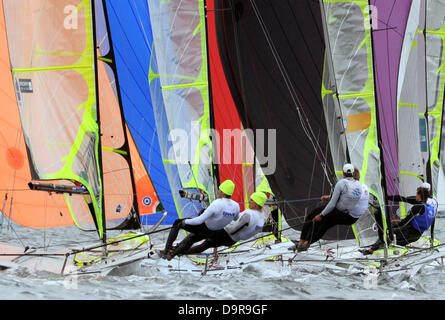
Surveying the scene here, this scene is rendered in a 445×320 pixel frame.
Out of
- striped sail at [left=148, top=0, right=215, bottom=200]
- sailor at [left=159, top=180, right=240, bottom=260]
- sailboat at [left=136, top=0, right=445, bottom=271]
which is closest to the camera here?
sailor at [left=159, top=180, right=240, bottom=260]

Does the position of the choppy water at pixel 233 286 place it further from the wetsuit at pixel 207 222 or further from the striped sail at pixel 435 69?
the striped sail at pixel 435 69

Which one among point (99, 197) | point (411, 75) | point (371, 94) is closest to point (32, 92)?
point (99, 197)

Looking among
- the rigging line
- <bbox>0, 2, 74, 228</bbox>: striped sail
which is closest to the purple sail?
the rigging line

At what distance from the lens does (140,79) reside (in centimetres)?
1650

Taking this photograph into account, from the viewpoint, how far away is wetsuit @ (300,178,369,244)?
40.0 ft

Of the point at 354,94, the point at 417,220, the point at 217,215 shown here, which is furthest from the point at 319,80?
the point at 217,215

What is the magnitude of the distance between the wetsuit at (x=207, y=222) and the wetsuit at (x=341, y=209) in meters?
0.96

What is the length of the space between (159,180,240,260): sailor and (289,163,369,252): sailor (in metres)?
0.92

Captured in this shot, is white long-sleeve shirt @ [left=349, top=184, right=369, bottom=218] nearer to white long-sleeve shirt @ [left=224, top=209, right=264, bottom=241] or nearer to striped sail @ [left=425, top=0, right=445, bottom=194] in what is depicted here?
white long-sleeve shirt @ [left=224, top=209, right=264, bottom=241]

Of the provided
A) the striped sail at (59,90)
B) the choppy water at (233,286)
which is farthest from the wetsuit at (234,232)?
the striped sail at (59,90)

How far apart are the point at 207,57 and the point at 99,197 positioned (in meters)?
3.44

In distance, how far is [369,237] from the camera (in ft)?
44.7
